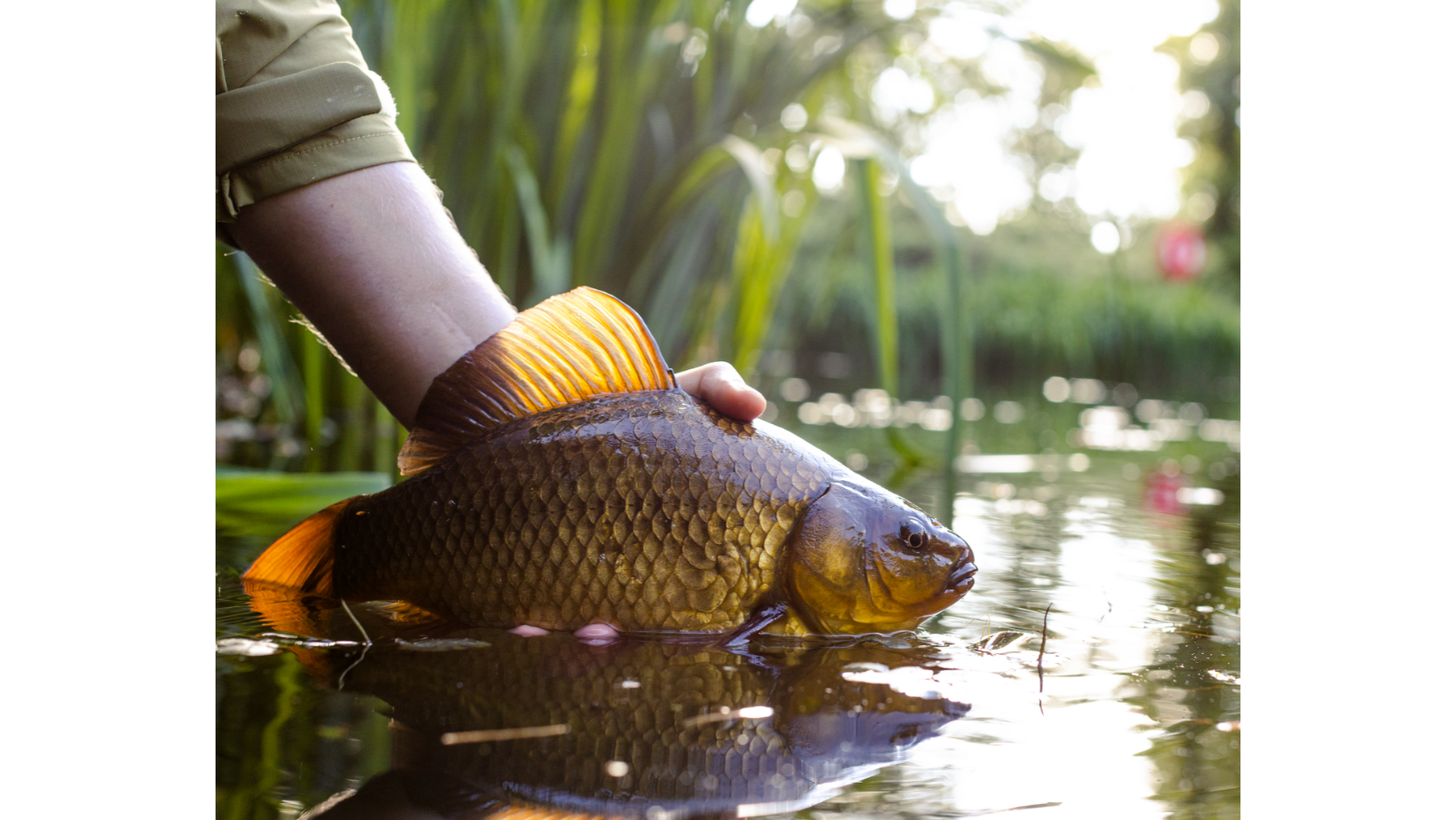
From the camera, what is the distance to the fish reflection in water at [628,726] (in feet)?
2.19

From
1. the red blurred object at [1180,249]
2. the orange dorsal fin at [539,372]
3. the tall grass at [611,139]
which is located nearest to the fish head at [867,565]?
the orange dorsal fin at [539,372]

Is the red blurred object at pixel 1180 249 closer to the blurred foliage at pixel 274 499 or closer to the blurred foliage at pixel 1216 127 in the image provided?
the blurred foliage at pixel 1216 127

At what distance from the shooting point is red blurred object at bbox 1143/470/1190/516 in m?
2.11

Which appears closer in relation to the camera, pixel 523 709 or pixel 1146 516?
pixel 523 709

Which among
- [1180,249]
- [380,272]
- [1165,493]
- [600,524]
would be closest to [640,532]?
[600,524]

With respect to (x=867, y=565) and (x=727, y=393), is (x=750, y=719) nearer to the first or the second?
(x=867, y=565)

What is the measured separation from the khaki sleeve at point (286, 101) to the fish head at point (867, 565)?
Answer: 728mm

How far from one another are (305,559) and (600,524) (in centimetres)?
37

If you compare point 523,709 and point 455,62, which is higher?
point 455,62

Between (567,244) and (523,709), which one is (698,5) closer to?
(567,244)
